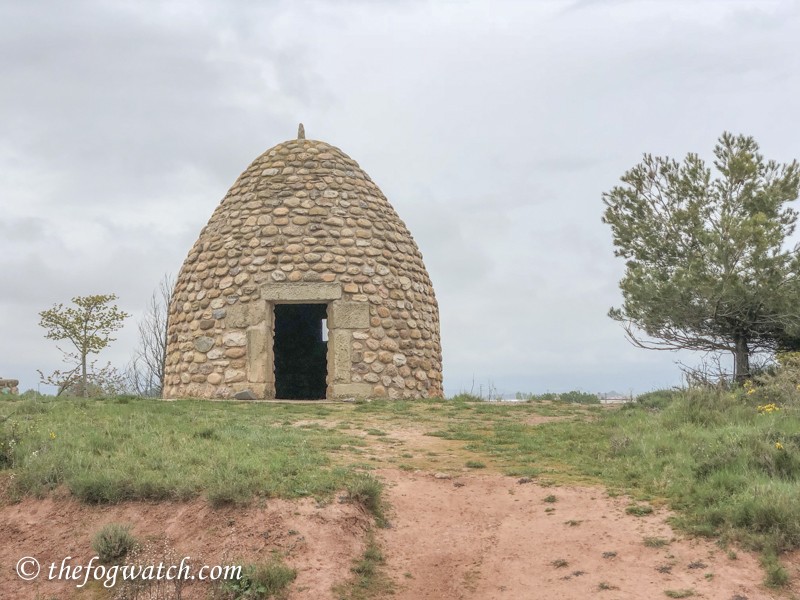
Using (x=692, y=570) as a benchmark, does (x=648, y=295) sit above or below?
above

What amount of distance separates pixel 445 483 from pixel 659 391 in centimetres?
738

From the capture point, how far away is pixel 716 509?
596cm

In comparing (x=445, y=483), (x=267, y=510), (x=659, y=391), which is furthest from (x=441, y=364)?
(x=267, y=510)

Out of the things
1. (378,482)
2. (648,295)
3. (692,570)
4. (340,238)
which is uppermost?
(340,238)

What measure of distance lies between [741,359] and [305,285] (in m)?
7.87

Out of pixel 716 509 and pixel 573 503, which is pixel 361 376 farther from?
pixel 716 509

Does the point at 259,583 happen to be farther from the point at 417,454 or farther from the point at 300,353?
the point at 300,353

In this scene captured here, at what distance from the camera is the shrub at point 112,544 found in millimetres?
5793

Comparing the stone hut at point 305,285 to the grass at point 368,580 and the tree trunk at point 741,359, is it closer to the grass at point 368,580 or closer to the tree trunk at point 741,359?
the tree trunk at point 741,359

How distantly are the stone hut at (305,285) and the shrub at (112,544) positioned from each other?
7.02 meters

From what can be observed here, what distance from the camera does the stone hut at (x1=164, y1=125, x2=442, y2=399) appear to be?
13117 millimetres

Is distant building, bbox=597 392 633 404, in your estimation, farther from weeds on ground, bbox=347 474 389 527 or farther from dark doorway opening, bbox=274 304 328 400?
weeds on ground, bbox=347 474 389 527

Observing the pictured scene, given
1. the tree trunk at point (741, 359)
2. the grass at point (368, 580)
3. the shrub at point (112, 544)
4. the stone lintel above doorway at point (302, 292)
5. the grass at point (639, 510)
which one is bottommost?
the grass at point (368, 580)

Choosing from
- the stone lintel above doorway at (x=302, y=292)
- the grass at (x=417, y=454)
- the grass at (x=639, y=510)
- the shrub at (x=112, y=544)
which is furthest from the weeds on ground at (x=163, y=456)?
the stone lintel above doorway at (x=302, y=292)
